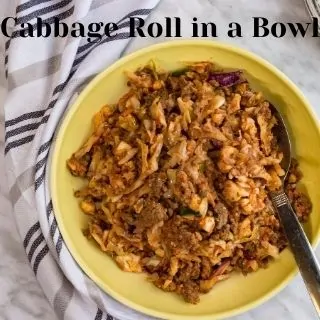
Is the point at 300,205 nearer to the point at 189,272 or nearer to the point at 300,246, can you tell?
the point at 300,246

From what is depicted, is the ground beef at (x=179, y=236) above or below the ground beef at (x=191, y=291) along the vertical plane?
above

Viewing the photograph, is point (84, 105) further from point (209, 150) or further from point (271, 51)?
point (271, 51)

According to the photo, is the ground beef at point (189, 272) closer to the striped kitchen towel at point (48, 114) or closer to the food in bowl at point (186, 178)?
the food in bowl at point (186, 178)

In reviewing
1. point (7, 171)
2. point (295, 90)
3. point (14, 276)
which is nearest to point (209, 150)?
point (295, 90)

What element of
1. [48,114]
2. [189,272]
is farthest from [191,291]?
[48,114]

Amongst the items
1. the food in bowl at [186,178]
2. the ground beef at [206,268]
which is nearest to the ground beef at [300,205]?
the food in bowl at [186,178]

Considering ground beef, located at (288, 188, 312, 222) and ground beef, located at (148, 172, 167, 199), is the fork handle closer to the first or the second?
ground beef, located at (288, 188, 312, 222)

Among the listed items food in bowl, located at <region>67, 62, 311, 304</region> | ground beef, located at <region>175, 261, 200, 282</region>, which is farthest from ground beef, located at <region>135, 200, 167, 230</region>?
ground beef, located at <region>175, 261, 200, 282</region>
